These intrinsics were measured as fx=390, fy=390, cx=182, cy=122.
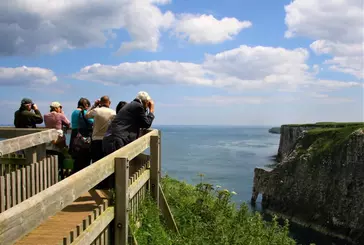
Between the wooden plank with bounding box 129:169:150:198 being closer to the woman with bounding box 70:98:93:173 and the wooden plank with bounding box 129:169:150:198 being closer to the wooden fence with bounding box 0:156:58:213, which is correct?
the wooden fence with bounding box 0:156:58:213

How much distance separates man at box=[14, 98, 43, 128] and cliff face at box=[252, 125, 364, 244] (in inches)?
1221

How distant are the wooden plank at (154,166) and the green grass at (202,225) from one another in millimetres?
343

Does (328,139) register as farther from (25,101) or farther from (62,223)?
(62,223)

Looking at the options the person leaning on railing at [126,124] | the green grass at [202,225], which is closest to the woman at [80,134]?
the person leaning on railing at [126,124]

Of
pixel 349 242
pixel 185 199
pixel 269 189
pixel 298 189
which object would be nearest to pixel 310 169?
pixel 298 189

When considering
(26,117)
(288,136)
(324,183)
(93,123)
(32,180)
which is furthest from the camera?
(288,136)

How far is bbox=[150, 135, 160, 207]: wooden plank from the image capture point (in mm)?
7918

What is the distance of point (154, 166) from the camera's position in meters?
7.97

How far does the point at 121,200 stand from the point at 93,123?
12.3 feet

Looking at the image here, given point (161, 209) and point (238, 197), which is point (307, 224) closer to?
point (238, 197)

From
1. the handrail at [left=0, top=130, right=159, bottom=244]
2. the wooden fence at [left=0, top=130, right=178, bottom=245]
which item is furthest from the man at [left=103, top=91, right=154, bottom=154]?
the handrail at [left=0, top=130, right=159, bottom=244]

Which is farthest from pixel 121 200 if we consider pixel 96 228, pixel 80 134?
pixel 80 134

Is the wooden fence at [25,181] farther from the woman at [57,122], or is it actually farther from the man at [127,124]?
the woman at [57,122]

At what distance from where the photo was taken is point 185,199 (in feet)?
40.1
